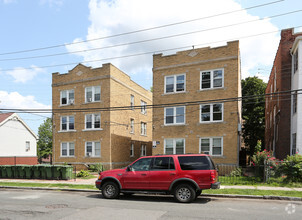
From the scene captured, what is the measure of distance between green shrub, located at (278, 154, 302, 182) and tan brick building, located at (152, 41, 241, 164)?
5.62m

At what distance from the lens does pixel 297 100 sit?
17.4 meters

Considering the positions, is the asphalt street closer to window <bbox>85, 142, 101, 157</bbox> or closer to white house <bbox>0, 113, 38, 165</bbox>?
window <bbox>85, 142, 101, 157</bbox>

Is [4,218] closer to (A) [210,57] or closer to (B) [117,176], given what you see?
(B) [117,176]

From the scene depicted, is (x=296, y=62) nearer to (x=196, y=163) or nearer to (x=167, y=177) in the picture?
(x=196, y=163)

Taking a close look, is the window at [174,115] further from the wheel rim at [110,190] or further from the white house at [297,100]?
the wheel rim at [110,190]

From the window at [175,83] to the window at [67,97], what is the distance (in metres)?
10.6

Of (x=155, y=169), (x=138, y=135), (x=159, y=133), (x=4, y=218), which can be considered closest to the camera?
(x=4, y=218)

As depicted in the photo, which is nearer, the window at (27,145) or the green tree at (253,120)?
the green tree at (253,120)

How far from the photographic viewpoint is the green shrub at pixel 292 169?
1350cm

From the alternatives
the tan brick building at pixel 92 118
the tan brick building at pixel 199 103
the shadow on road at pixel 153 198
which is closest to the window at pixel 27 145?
the tan brick building at pixel 92 118

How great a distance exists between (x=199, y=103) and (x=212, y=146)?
351cm

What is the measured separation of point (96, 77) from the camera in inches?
1019

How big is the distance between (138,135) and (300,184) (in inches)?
802

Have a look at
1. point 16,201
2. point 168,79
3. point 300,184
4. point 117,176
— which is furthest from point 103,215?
point 168,79
